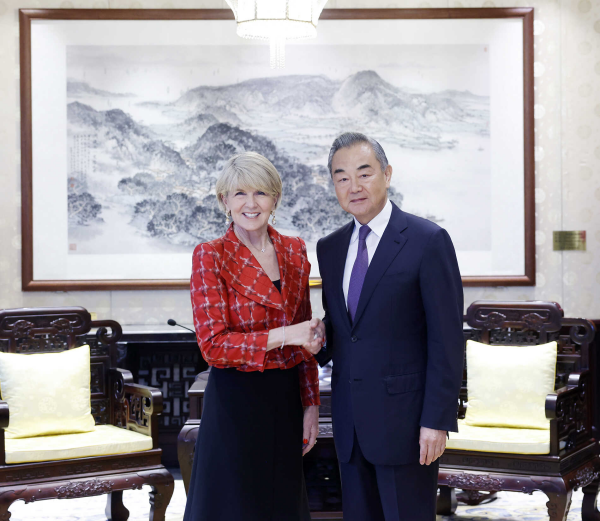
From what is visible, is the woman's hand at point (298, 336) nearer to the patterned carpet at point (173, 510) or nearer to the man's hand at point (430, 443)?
the man's hand at point (430, 443)

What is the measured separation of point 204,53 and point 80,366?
82.6 inches

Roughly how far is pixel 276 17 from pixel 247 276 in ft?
4.67

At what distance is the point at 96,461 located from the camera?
3031 mm

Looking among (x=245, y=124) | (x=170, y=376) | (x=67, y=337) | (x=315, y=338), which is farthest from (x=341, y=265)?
(x=170, y=376)

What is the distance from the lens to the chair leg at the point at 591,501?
125 inches

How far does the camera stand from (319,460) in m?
3.21

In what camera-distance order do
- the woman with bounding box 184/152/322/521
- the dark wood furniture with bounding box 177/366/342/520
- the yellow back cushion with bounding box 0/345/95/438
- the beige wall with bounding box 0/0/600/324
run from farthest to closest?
the beige wall with bounding box 0/0/600/324 < the yellow back cushion with bounding box 0/345/95/438 < the dark wood furniture with bounding box 177/366/342/520 < the woman with bounding box 184/152/322/521

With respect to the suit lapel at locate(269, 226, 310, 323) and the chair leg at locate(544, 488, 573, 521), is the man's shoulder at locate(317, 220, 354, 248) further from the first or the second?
the chair leg at locate(544, 488, 573, 521)

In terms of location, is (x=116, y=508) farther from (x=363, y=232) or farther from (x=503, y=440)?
(x=363, y=232)

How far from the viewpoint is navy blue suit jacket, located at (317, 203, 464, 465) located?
1.89m

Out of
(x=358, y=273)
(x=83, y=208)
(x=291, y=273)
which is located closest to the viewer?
(x=358, y=273)

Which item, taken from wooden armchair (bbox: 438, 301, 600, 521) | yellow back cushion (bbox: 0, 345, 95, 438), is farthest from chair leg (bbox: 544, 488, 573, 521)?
yellow back cushion (bbox: 0, 345, 95, 438)

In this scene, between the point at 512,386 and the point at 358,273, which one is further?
the point at 512,386

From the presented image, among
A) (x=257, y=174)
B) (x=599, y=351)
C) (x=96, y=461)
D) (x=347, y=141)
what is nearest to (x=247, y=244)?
(x=257, y=174)
